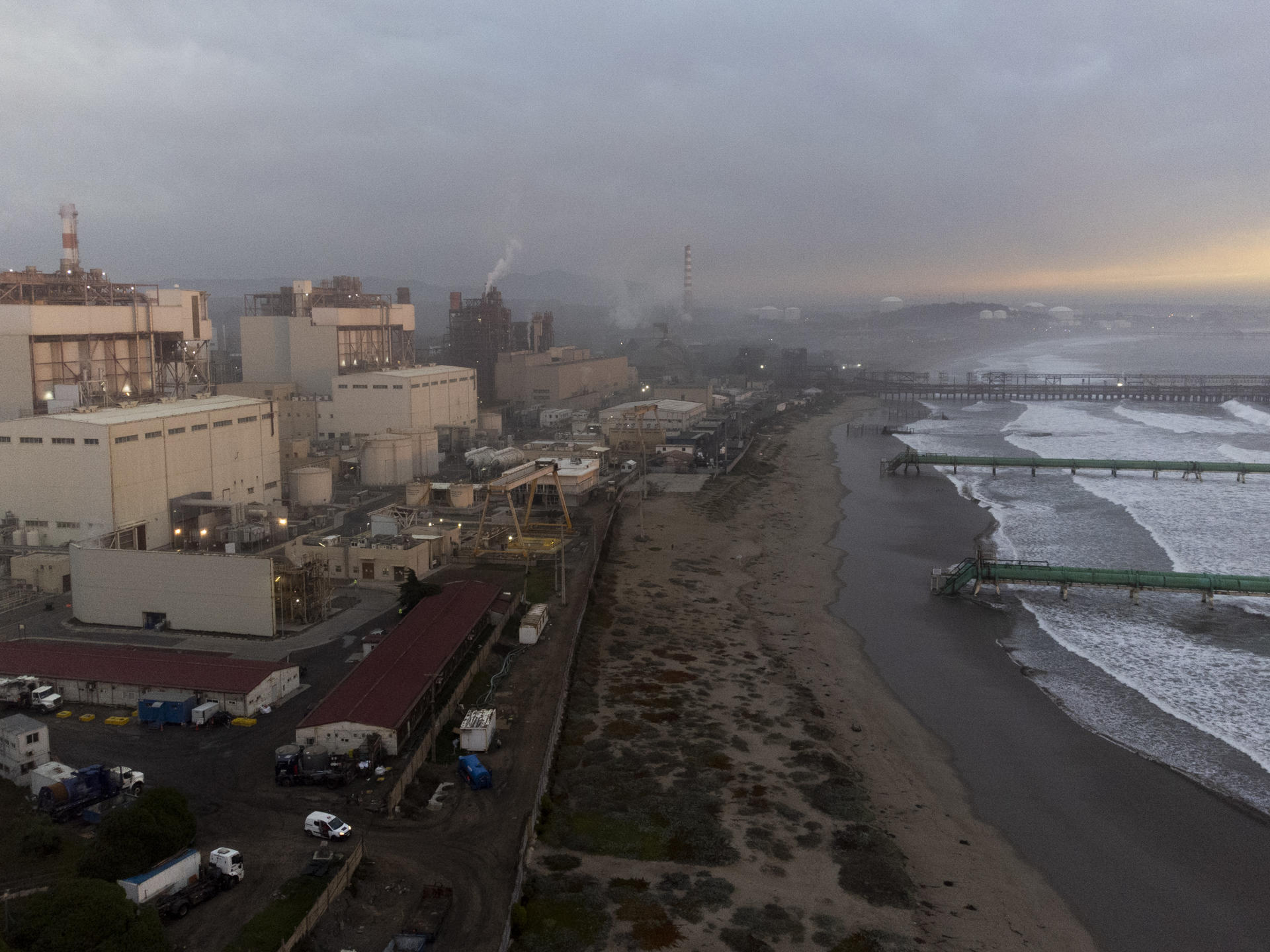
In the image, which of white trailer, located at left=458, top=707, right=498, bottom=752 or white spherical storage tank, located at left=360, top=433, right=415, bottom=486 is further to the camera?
white spherical storage tank, located at left=360, top=433, right=415, bottom=486

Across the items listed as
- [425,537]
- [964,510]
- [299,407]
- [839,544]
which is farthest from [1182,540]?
[299,407]

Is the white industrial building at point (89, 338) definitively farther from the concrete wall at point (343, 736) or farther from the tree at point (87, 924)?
the tree at point (87, 924)

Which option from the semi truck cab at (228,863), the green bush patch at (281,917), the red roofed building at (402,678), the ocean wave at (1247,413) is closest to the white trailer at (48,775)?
the red roofed building at (402,678)

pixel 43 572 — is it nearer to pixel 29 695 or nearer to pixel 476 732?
pixel 29 695

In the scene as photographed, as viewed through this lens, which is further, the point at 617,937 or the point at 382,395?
the point at 382,395

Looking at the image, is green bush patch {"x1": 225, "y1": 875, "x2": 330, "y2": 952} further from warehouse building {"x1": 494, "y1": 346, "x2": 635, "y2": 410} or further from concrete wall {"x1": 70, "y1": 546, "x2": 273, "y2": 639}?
warehouse building {"x1": 494, "y1": 346, "x2": 635, "y2": 410}

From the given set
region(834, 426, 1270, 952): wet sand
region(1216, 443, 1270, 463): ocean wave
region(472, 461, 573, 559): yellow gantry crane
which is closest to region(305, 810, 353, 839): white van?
region(834, 426, 1270, 952): wet sand

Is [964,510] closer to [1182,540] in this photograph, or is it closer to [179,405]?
[1182,540]

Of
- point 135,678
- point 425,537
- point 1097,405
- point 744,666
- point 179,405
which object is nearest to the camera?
point 135,678
